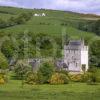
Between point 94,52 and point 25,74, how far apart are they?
102ft

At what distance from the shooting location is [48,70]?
2677 inches

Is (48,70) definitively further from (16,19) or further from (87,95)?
(16,19)

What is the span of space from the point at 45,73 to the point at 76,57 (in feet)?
68.6

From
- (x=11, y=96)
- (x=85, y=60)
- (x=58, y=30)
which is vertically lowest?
(x=11, y=96)

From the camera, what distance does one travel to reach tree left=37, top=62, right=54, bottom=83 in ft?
218

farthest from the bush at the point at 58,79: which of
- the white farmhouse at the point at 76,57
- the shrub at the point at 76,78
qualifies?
the white farmhouse at the point at 76,57

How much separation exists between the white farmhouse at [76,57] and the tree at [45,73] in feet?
52.7

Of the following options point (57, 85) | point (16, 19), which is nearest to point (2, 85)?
point (57, 85)

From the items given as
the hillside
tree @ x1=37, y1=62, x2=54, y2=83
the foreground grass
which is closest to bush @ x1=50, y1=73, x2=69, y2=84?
tree @ x1=37, y1=62, x2=54, y2=83

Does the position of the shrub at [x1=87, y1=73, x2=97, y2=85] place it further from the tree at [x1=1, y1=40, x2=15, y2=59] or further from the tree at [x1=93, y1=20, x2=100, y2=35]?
the tree at [x1=93, y1=20, x2=100, y2=35]

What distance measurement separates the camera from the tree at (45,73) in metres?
66.3

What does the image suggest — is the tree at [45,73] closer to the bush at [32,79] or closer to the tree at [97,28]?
the bush at [32,79]

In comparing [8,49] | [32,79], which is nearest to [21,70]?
[32,79]

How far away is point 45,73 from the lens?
6756 centimetres
